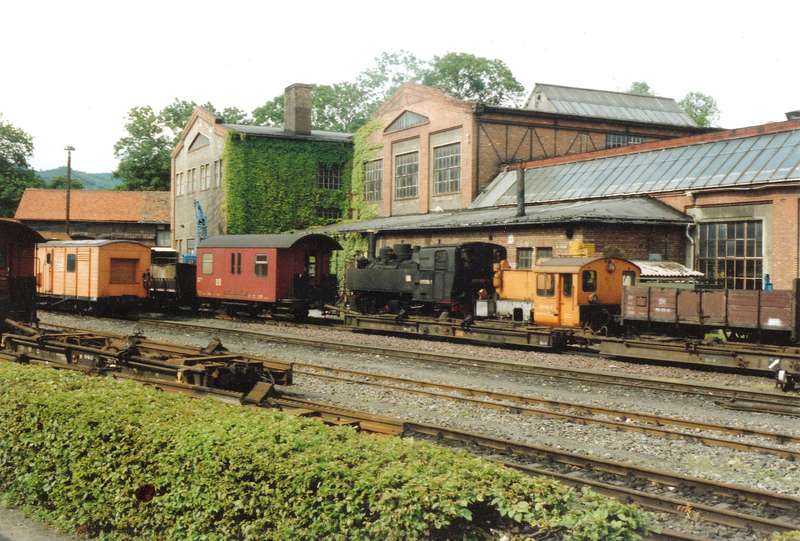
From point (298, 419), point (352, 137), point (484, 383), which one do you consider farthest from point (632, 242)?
point (352, 137)

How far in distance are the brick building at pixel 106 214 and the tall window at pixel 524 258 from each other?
43.9 meters

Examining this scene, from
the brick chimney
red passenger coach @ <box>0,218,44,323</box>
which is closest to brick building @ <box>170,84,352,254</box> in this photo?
the brick chimney

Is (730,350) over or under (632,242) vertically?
A: under

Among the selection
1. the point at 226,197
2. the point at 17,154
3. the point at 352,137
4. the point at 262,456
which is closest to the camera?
the point at 262,456

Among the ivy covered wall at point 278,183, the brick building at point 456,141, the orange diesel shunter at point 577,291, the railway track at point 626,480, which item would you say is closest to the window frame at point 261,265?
the orange diesel shunter at point 577,291

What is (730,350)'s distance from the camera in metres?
15.7

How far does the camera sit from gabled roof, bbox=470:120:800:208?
2569cm

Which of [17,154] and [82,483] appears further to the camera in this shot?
[17,154]

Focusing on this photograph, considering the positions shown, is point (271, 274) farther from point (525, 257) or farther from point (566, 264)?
point (566, 264)

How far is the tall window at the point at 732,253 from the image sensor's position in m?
24.9

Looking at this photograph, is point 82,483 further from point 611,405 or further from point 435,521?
point 611,405

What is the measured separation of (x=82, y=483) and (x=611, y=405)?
28.0 feet

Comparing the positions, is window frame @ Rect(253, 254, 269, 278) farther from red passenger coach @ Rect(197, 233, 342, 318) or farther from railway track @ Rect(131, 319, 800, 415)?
railway track @ Rect(131, 319, 800, 415)

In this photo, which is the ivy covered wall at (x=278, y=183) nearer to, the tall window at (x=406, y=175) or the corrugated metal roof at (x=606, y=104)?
the tall window at (x=406, y=175)
